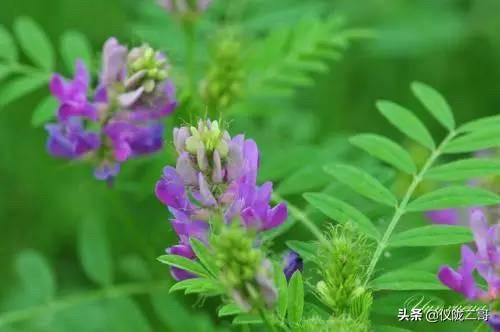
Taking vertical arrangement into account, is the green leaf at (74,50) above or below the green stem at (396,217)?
above

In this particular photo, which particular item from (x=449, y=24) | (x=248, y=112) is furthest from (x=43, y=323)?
(x=449, y=24)

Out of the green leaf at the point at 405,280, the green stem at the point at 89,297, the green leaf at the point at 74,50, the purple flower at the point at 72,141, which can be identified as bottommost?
the green stem at the point at 89,297

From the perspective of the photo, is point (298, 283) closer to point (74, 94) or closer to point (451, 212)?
point (74, 94)

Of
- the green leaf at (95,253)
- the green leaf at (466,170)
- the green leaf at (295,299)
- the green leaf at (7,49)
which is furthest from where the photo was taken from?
the green leaf at (95,253)

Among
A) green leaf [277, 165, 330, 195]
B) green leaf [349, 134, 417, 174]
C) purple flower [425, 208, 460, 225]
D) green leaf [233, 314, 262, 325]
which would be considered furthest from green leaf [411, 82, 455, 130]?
green leaf [233, 314, 262, 325]

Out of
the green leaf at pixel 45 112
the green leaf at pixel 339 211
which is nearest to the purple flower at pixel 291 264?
the green leaf at pixel 339 211

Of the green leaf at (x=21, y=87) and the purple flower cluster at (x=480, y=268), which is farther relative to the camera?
the green leaf at (x=21, y=87)

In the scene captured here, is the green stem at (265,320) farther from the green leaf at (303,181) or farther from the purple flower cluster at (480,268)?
the green leaf at (303,181)
